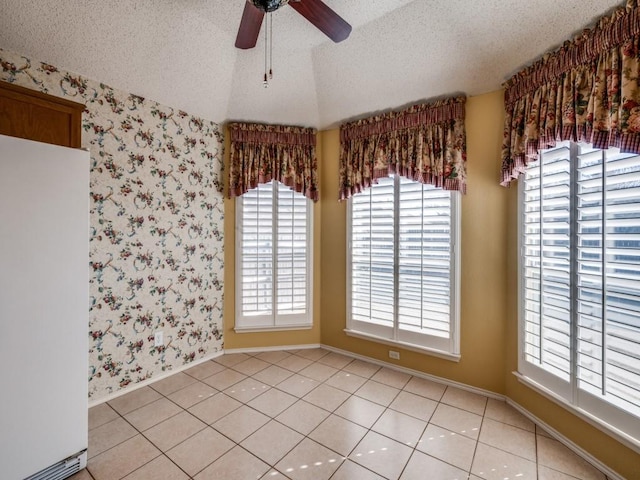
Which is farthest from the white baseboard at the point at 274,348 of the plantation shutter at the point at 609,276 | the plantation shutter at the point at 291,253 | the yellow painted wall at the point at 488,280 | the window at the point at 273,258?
the plantation shutter at the point at 609,276

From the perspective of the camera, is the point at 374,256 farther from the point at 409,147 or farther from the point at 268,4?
the point at 268,4

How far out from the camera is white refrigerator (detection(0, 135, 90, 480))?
1359mm

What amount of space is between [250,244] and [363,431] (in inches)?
81.3

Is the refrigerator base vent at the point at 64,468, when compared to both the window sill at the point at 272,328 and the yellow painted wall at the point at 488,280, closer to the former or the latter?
the window sill at the point at 272,328

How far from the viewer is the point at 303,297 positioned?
326 centimetres

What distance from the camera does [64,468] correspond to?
154 centimetres

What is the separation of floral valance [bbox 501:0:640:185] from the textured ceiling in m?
0.14

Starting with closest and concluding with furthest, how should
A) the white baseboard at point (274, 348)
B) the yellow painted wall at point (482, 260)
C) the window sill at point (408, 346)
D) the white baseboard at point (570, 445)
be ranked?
the white baseboard at point (570, 445) → the yellow painted wall at point (482, 260) → the window sill at point (408, 346) → the white baseboard at point (274, 348)

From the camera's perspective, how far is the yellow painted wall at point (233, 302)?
10.3ft

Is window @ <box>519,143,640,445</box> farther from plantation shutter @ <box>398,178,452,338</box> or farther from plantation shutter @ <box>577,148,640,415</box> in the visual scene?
plantation shutter @ <box>398,178,452,338</box>

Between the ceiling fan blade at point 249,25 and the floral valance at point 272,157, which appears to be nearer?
the ceiling fan blade at point 249,25

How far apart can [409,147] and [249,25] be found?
165 centimetres

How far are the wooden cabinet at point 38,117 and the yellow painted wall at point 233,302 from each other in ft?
5.06

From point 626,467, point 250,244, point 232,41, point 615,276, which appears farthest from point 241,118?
point 626,467
